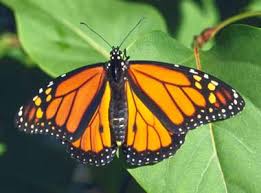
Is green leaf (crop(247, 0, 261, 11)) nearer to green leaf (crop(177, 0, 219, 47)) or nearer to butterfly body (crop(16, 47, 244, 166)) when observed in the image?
green leaf (crop(177, 0, 219, 47))

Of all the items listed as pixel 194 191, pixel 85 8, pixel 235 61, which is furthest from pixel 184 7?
pixel 194 191

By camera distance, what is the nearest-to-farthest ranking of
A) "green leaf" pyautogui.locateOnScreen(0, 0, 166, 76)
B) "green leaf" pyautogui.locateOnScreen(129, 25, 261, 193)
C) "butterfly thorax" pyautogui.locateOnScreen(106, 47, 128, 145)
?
"green leaf" pyautogui.locateOnScreen(129, 25, 261, 193)
"butterfly thorax" pyautogui.locateOnScreen(106, 47, 128, 145)
"green leaf" pyautogui.locateOnScreen(0, 0, 166, 76)

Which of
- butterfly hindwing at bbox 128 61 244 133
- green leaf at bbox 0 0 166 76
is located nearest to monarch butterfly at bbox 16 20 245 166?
butterfly hindwing at bbox 128 61 244 133

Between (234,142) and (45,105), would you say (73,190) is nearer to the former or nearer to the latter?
(45,105)

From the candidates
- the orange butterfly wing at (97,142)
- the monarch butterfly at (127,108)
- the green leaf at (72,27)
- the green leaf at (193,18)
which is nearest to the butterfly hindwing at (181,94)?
the monarch butterfly at (127,108)

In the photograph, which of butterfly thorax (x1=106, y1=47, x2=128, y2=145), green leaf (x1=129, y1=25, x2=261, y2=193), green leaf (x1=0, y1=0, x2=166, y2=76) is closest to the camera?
green leaf (x1=129, y1=25, x2=261, y2=193)

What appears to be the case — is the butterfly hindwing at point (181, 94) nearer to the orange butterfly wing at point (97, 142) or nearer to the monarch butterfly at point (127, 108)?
the monarch butterfly at point (127, 108)

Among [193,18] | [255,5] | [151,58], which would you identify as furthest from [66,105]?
[255,5]
